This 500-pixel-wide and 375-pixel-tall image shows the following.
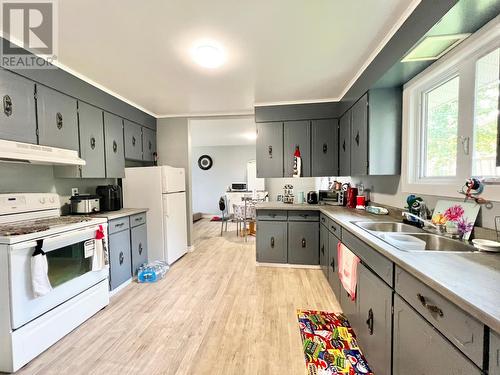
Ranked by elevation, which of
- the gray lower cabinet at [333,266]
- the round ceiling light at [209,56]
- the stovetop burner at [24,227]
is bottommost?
the gray lower cabinet at [333,266]

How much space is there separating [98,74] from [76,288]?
2166mm

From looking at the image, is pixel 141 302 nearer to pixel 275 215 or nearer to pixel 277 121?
pixel 275 215

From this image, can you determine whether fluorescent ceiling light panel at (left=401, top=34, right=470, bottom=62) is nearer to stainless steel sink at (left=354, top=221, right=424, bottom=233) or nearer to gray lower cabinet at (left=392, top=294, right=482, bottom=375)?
stainless steel sink at (left=354, top=221, right=424, bottom=233)

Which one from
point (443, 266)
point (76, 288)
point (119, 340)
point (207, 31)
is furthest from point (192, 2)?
point (119, 340)

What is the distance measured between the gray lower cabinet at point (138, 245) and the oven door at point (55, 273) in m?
0.58

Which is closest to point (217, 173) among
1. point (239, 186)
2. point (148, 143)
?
point (239, 186)

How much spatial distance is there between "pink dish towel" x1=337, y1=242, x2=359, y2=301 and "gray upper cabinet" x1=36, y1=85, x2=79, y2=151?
115 inches

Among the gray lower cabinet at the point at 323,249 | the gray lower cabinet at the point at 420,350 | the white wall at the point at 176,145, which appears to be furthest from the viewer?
the white wall at the point at 176,145

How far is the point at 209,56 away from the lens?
1980 millimetres

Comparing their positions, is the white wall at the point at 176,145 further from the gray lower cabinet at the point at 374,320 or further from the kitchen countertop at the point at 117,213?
the gray lower cabinet at the point at 374,320

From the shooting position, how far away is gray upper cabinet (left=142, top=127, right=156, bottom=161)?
3.58m

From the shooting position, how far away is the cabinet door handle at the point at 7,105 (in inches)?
68.5

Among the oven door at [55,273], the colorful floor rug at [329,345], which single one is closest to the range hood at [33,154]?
the oven door at [55,273]

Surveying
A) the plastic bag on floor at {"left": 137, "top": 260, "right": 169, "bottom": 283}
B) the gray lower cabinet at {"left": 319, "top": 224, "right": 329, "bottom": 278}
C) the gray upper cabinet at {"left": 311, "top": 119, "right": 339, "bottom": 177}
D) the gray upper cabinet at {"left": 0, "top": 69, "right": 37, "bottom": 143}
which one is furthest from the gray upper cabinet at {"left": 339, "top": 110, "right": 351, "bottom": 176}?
the gray upper cabinet at {"left": 0, "top": 69, "right": 37, "bottom": 143}
